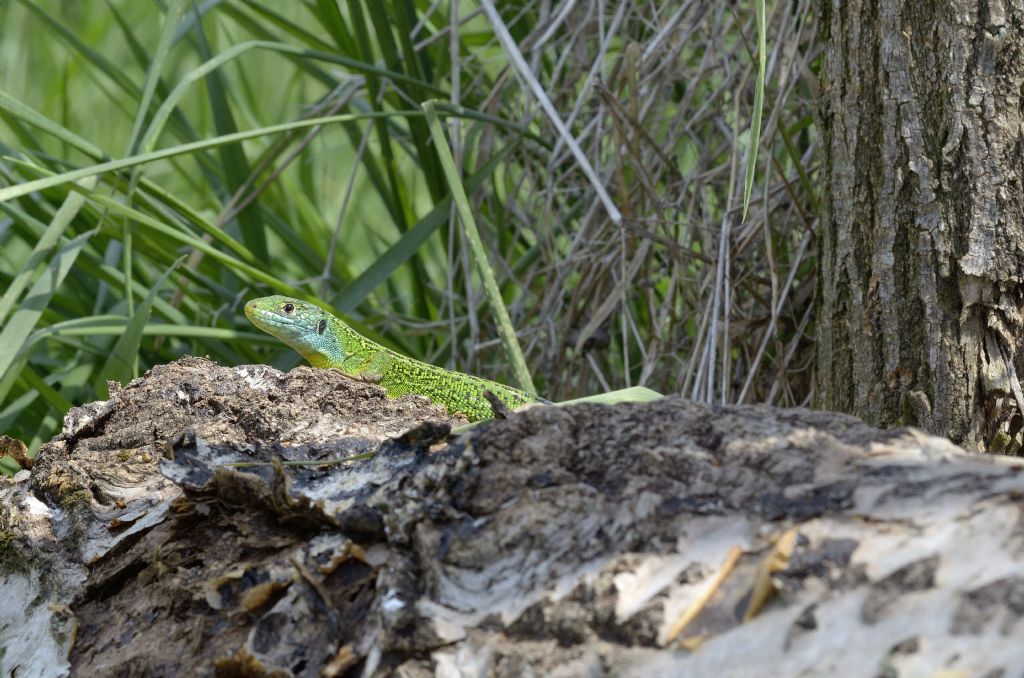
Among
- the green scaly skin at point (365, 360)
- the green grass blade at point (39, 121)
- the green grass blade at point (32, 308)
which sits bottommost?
the green scaly skin at point (365, 360)

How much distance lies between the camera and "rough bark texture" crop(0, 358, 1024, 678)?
3.37 ft

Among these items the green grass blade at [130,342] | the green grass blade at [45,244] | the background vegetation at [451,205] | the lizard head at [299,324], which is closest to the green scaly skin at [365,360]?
the lizard head at [299,324]

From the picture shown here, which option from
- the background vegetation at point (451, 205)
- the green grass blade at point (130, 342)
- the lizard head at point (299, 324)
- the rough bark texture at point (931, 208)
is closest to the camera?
the rough bark texture at point (931, 208)

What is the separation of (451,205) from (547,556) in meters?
2.57

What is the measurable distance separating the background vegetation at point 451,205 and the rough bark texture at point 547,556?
117 cm

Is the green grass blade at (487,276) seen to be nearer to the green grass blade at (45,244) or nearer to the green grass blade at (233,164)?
the green grass blade at (45,244)

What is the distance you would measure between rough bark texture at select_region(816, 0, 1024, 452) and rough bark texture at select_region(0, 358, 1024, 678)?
107cm

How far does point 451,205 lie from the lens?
3.66 m

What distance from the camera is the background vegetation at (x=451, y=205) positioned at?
10.2 ft

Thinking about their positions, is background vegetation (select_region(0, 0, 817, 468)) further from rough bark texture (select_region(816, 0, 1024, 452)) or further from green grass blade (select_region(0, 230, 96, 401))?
rough bark texture (select_region(816, 0, 1024, 452))

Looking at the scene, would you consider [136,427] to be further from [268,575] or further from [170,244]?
[170,244]

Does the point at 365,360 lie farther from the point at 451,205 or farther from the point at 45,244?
the point at 45,244

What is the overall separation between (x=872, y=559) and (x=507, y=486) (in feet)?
1.53

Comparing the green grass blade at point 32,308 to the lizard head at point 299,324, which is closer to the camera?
the green grass blade at point 32,308
